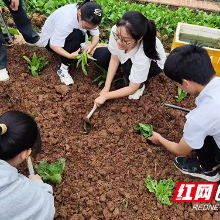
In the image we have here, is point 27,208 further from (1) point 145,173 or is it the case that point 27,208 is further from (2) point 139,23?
(2) point 139,23

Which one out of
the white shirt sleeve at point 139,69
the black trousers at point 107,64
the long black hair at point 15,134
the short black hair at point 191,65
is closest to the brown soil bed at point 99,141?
the black trousers at point 107,64

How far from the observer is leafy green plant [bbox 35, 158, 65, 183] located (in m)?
2.11

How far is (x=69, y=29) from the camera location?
2.62 meters

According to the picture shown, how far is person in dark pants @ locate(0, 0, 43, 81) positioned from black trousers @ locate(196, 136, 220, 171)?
1.97 metres

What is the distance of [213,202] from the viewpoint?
2.18 meters

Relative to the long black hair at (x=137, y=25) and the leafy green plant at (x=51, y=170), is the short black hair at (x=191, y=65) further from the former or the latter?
the leafy green plant at (x=51, y=170)

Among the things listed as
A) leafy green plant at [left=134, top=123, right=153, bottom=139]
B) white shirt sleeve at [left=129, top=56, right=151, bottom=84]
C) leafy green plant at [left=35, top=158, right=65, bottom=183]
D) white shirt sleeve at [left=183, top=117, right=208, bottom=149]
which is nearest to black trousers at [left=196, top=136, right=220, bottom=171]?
white shirt sleeve at [left=183, top=117, right=208, bottom=149]

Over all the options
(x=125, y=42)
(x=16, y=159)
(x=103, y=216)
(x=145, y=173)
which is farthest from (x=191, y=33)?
(x=16, y=159)

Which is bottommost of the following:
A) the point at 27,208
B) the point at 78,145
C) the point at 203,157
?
the point at 78,145

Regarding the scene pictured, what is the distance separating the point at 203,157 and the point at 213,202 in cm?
37

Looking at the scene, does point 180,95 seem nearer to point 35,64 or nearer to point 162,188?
point 162,188

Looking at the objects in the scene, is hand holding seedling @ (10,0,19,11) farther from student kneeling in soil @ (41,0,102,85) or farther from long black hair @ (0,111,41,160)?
long black hair @ (0,111,41,160)

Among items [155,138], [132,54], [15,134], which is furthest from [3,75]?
[155,138]

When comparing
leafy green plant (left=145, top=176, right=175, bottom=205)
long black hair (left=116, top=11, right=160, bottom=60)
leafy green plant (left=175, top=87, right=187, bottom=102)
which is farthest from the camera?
leafy green plant (left=175, top=87, right=187, bottom=102)
